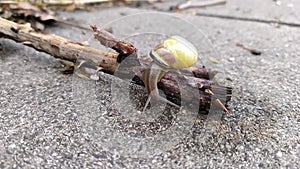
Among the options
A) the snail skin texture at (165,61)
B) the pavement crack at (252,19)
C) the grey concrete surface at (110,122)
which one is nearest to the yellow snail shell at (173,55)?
the snail skin texture at (165,61)

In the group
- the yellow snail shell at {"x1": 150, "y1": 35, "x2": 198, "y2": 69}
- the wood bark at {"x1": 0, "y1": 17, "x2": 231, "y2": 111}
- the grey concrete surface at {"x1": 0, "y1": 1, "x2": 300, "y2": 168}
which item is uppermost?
the yellow snail shell at {"x1": 150, "y1": 35, "x2": 198, "y2": 69}

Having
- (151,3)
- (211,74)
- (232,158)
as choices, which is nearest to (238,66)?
(211,74)

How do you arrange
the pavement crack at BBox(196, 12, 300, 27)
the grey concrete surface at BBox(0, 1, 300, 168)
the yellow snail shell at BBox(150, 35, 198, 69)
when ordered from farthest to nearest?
the pavement crack at BBox(196, 12, 300, 27) < the yellow snail shell at BBox(150, 35, 198, 69) < the grey concrete surface at BBox(0, 1, 300, 168)

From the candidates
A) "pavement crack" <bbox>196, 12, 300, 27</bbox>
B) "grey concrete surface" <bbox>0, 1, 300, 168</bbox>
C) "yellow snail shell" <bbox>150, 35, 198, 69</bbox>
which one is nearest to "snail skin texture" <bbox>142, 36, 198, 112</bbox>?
"yellow snail shell" <bbox>150, 35, 198, 69</bbox>

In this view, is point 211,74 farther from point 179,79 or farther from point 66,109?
point 66,109

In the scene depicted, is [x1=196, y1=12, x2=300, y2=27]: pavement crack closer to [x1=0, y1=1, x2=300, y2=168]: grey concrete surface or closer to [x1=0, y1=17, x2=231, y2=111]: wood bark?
[x1=0, y1=1, x2=300, y2=168]: grey concrete surface

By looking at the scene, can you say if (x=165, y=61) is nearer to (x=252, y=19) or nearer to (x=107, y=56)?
(x=107, y=56)
